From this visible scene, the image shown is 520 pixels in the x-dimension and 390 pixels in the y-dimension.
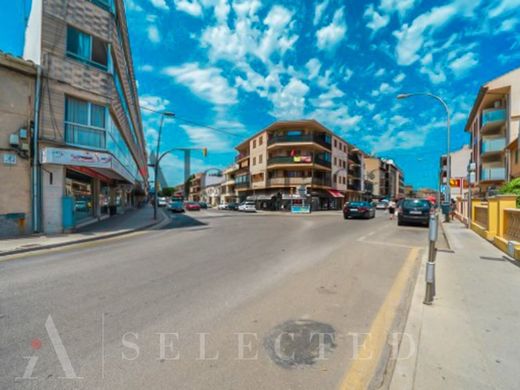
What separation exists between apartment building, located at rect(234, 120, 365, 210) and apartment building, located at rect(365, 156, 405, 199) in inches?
1066

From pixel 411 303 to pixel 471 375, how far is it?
5.29 ft

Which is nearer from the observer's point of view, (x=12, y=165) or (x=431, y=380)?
(x=431, y=380)

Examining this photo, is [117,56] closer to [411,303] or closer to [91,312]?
[91,312]

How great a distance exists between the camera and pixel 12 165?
10.2 meters

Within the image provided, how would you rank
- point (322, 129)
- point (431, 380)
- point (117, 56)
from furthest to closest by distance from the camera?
point (322, 129) → point (117, 56) → point (431, 380)

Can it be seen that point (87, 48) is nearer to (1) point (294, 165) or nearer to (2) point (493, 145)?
(1) point (294, 165)

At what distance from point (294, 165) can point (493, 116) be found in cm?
2290

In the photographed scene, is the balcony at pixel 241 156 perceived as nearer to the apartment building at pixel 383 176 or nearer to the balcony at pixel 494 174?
the apartment building at pixel 383 176

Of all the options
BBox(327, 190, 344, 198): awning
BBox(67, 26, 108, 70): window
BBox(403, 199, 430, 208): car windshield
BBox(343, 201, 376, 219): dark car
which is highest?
BBox(67, 26, 108, 70): window

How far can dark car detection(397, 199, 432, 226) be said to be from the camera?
14.7 meters

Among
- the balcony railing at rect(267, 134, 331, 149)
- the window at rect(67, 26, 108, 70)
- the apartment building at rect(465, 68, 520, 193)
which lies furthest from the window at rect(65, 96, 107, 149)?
the apartment building at rect(465, 68, 520, 193)

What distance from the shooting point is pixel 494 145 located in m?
25.5

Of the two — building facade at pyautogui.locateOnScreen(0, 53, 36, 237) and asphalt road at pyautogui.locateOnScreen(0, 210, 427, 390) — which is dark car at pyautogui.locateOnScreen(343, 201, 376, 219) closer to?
asphalt road at pyautogui.locateOnScreen(0, 210, 427, 390)

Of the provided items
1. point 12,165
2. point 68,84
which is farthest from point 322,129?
point 12,165
